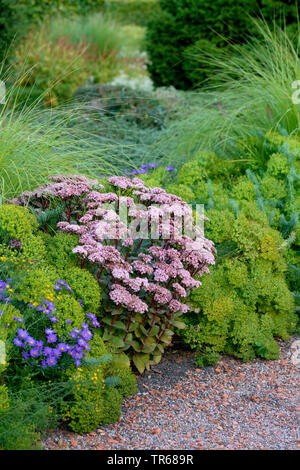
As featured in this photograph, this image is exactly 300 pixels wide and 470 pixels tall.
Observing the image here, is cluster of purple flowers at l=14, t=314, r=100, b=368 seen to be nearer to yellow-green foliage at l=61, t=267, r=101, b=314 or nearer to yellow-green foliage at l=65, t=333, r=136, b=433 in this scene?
yellow-green foliage at l=65, t=333, r=136, b=433

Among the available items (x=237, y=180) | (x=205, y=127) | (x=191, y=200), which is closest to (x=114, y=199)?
(x=191, y=200)

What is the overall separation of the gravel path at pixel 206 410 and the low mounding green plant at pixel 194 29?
5.55 m

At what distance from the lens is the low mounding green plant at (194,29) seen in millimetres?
8203

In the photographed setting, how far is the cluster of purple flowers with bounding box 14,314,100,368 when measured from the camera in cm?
262

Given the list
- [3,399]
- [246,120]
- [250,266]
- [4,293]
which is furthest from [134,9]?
[3,399]

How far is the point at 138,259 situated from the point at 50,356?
0.92m

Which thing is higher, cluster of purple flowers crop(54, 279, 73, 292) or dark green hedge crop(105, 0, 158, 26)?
cluster of purple flowers crop(54, 279, 73, 292)

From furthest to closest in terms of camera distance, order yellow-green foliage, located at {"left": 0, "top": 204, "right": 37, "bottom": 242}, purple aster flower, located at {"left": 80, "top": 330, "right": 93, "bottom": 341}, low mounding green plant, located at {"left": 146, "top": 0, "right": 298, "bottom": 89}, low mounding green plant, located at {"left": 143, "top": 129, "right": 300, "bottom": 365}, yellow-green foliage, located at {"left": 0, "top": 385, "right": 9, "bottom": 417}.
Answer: low mounding green plant, located at {"left": 146, "top": 0, "right": 298, "bottom": 89} → low mounding green plant, located at {"left": 143, "top": 129, "right": 300, "bottom": 365} → yellow-green foliage, located at {"left": 0, "top": 204, "right": 37, "bottom": 242} → purple aster flower, located at {"left": 80, "top": 330, "right": 93, "bottom": 341} → yellow-green foliage, located at {"left": 0, "top": 385, "right": 9, "bottom": 417}

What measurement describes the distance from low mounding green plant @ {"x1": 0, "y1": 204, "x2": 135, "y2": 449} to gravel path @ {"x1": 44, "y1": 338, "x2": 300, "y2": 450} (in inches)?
4.3

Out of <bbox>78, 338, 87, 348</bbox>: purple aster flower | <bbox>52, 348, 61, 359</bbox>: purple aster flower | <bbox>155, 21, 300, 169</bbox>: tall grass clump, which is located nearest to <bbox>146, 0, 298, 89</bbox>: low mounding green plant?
<bbox>155, 21, 300, 169</bbox>: tall grass clump

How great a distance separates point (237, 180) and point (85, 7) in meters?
12.0

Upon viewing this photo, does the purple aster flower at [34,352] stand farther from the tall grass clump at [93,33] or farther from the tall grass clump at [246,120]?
the tall grass clump at [93,33]

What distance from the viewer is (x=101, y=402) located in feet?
9.21

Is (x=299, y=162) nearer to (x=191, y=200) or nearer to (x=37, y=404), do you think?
(x=191, y=200)
